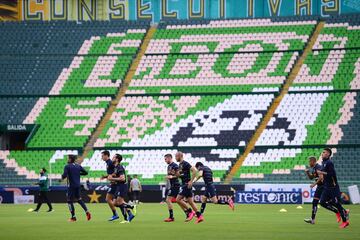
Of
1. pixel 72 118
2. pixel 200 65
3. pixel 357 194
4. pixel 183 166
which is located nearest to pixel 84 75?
pixel 72 118

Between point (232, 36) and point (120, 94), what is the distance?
31.5ft

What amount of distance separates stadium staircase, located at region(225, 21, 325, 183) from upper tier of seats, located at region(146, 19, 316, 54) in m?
0.52

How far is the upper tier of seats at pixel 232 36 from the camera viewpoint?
6281cm

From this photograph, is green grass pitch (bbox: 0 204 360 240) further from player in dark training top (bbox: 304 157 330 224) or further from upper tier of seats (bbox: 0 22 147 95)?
upper tier of seats (bbox: 0 22 147 95)

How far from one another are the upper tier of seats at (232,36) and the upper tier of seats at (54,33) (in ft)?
9.23

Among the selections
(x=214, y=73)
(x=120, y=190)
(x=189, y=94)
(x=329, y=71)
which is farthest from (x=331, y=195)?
(x=214, y=73)

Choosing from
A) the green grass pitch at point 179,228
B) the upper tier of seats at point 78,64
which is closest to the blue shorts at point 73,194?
the green grass pitch at point 179,228

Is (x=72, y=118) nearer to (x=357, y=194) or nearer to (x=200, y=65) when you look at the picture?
(x=200, y=65)

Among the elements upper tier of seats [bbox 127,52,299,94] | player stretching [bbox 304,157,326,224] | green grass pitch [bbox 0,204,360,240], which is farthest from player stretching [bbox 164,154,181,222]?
Result: upper tier of seats [bbox 127,52,299,94]

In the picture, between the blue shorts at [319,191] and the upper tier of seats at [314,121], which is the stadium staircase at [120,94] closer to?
the upper tier of seats at [314,121]

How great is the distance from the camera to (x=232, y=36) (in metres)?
64.0

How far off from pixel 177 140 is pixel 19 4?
20521mm

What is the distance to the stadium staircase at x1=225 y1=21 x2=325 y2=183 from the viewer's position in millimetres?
53969

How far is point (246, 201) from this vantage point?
47031 millimetres
